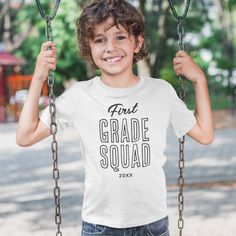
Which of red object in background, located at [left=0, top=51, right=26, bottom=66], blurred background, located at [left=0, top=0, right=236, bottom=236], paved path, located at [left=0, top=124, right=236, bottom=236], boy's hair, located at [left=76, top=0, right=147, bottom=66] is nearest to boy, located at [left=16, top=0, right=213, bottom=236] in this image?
boy's hair, located at [left=76, top=0, right=147, bottom=66]

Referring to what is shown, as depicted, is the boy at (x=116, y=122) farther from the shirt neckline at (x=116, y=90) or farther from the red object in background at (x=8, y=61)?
the red object in background at (x=8, y=61)

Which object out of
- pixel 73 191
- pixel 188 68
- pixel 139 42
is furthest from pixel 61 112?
pixel 73 191

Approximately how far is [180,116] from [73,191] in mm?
4341

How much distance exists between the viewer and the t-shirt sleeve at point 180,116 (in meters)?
2.28

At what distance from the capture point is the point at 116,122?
7.09ft

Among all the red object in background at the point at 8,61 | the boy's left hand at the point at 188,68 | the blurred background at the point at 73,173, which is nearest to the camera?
the boy's left hand at the point at 188,68

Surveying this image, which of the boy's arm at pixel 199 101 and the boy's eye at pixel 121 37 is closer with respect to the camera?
the boy's eye at pixel 121 37

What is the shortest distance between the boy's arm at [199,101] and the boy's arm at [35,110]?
0.54 metres

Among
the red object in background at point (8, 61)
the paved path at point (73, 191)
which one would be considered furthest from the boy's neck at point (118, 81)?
the red object in background at point (8, 61)

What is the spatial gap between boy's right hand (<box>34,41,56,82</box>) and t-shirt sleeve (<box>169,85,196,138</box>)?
19.4 inches

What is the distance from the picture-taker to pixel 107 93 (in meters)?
2.21

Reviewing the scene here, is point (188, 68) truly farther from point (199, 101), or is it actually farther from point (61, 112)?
point (61, 112)

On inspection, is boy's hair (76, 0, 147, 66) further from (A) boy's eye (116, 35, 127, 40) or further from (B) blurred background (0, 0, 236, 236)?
(B) blurred background (0, 0, 236, 236)

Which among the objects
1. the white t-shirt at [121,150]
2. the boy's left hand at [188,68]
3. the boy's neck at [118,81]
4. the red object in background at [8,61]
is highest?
the red object in background at [8,61]
